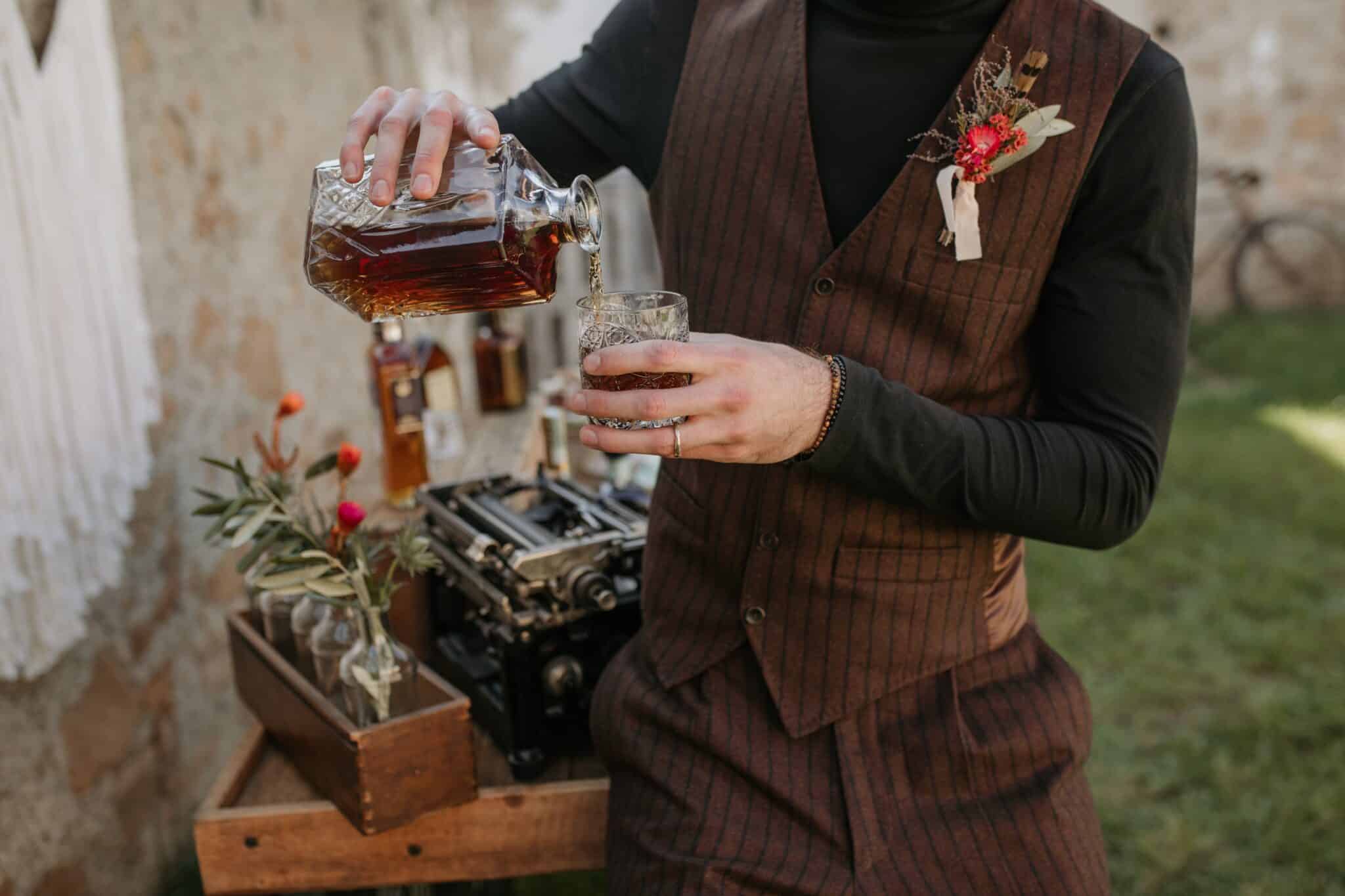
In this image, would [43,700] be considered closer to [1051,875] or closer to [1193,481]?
[1051,875]

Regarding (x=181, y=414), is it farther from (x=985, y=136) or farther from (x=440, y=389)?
(x=985, y=136)

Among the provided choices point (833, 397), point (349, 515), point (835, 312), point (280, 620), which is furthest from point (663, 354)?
point (280, 620)

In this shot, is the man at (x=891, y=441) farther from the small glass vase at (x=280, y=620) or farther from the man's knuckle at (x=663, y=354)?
the small glass vase at (x=280, y=620)

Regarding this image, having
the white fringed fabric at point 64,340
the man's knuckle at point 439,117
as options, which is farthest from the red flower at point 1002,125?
the white fringed fabric at point 64,340

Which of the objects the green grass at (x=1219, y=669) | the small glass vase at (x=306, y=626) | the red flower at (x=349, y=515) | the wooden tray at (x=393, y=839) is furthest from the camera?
the green grass at (x=1219, y=669)

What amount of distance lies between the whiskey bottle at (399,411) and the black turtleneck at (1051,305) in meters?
1.13

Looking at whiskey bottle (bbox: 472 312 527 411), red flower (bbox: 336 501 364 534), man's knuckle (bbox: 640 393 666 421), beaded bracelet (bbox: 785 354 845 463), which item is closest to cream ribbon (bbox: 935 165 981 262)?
beaded bracelet (bbox: 785 354 845 463)

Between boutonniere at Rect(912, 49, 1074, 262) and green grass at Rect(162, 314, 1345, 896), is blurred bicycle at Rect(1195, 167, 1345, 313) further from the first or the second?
boutonniere at Rect(912, 49, 1074, 262)

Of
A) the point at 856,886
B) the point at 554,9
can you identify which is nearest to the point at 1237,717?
the point at 856,886

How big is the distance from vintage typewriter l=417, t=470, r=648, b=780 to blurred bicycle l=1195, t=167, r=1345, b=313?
26.3 ft

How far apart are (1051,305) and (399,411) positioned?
1.37m

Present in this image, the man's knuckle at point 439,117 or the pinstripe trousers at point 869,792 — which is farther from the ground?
the man's knuckle at point 439,117

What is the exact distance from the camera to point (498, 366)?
3.00 meters

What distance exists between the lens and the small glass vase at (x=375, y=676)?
1535 mm
